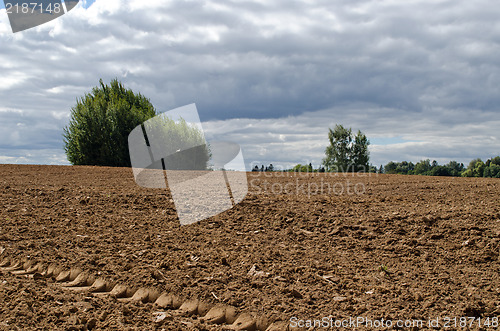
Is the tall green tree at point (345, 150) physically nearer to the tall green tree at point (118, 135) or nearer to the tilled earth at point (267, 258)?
the tall green tree at point (118, 135)

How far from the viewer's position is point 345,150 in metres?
28.6

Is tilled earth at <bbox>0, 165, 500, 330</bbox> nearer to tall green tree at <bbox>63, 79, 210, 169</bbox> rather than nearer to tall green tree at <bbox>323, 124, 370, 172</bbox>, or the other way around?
tall green tree at <bbox>63, 79, 210, 169</bbox>

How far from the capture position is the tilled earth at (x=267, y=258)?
295cm

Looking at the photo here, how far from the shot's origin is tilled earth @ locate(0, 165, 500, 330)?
2947 mm

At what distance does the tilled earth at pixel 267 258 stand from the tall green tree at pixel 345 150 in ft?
72.5

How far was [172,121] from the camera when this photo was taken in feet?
54.2

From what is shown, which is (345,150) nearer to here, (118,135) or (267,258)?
(118,135)

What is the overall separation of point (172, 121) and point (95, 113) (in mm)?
3271

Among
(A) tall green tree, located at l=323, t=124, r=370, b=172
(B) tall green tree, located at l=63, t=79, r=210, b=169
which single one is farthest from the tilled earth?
(A) tall green tree, located at l=323, t=124, r=370, b=172

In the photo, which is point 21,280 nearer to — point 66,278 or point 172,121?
point 66,278

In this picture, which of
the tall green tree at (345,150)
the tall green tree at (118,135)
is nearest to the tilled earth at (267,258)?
the tall green tree at (118,135)

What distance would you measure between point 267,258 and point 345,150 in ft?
85.1

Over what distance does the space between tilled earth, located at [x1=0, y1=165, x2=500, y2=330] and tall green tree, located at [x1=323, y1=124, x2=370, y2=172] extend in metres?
22.1

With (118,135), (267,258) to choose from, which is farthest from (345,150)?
(267,258)
